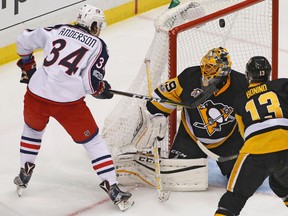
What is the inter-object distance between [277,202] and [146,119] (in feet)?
2.50

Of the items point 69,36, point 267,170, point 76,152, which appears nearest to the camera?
point 267,170

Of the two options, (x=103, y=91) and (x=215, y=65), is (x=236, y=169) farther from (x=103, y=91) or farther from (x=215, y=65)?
(x=103, y=91)

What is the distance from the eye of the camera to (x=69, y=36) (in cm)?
472

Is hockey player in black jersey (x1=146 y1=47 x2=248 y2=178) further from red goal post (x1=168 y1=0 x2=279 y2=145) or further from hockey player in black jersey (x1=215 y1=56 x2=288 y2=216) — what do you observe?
hockey player in black jersey (x1=215 y1=56 x2=288 y2=216)

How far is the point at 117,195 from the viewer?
4.80 m

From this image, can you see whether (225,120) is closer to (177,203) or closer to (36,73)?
(177,203)

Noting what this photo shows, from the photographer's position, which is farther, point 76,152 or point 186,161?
point 76,152

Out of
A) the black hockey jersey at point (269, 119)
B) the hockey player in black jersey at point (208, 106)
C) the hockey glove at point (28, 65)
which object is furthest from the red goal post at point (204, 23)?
the black hockey jersey at point (269, 119)

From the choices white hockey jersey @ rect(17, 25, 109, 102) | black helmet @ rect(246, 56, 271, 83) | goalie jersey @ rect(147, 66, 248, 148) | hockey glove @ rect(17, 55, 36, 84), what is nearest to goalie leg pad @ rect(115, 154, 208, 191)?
goalie jersey @ rect(147, 66, 248, 148)

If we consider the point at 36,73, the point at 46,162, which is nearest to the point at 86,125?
the point at 36,73

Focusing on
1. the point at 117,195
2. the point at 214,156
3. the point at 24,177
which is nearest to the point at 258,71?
the point at 214,156

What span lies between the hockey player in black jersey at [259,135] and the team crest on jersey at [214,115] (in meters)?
→ 0.53

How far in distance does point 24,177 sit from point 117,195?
1.58 feet

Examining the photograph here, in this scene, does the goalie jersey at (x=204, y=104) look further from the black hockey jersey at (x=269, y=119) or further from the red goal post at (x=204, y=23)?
the black hockey jersey at (x=269, y=119)
